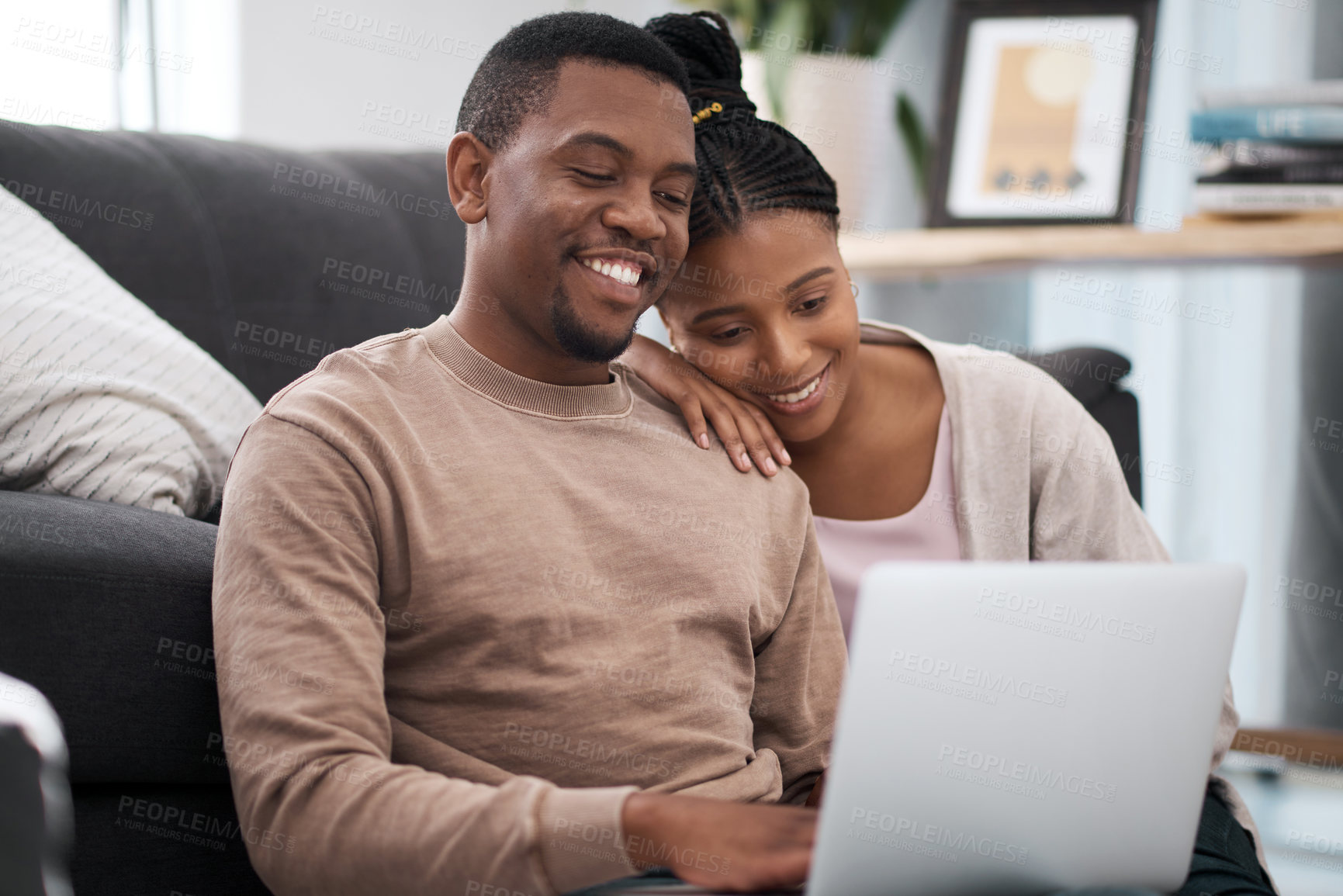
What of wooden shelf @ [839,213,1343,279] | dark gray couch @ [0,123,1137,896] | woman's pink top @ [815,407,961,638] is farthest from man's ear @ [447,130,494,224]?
wooden shelf @ [839,213,1343,279]

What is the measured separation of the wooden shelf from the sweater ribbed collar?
1.24 meters

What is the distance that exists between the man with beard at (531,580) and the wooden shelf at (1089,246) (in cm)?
122

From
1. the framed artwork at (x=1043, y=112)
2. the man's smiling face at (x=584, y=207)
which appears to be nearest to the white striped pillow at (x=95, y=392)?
the man's smiling face at (x=584, y=207)

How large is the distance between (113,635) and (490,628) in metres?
0.29

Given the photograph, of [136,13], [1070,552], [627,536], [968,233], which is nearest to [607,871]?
[627,536]

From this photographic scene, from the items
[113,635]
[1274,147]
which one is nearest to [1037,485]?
[113,635]

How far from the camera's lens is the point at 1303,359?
7.75 feet

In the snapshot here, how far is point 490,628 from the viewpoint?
36.1 inches

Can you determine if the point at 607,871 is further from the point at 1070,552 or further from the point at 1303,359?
the point at 1303,359

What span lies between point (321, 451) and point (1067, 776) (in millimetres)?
560

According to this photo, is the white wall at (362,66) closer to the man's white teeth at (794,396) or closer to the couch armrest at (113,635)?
the man's white teeth at (794,396)

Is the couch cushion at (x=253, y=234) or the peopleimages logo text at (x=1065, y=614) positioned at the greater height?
the couch cushion at (x=253, y=234)

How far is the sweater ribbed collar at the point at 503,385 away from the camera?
1.03 metres

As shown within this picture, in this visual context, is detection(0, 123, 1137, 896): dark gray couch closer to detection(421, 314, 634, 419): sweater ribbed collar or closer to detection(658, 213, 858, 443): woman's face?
detection(421, 314, 634, 419): sweater ribbed collar
